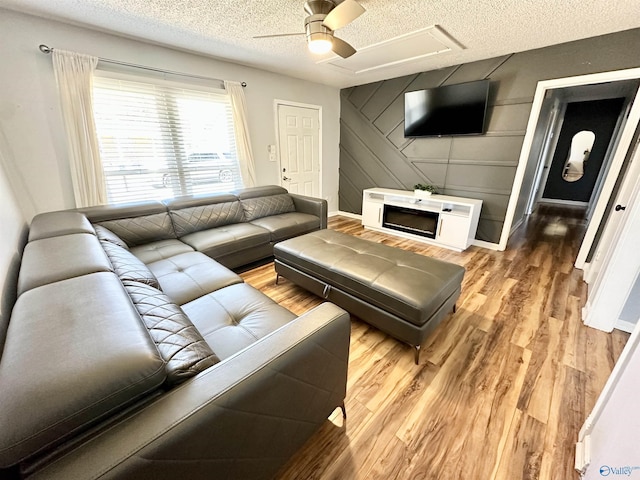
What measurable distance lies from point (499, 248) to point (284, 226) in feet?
9.60

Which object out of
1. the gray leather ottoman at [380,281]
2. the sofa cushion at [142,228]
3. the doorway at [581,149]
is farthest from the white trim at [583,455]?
the doorway at [581,149]

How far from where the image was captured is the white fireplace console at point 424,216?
11.4ft

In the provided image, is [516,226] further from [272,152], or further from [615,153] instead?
[272,152]

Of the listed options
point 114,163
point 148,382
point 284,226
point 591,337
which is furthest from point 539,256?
point 114,163

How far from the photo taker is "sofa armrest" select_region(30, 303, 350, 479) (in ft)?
1.81

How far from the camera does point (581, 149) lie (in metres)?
5.67

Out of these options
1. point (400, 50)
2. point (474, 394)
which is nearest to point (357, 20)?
point (400, 50)

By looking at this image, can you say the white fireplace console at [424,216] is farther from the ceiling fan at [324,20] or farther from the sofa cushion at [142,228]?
the sofa cushion at [142,228]

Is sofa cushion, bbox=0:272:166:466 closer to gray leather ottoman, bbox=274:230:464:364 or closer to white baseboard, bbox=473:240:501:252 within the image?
gray leather ottoman, bbox=274:230:464:364

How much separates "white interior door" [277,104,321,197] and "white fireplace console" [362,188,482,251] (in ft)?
3.69

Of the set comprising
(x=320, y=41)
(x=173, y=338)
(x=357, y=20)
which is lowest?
(x=173, y=338)

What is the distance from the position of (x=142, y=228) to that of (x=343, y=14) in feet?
8.01

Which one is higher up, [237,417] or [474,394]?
[237,417]

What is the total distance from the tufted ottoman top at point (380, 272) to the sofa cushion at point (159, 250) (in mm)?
880
